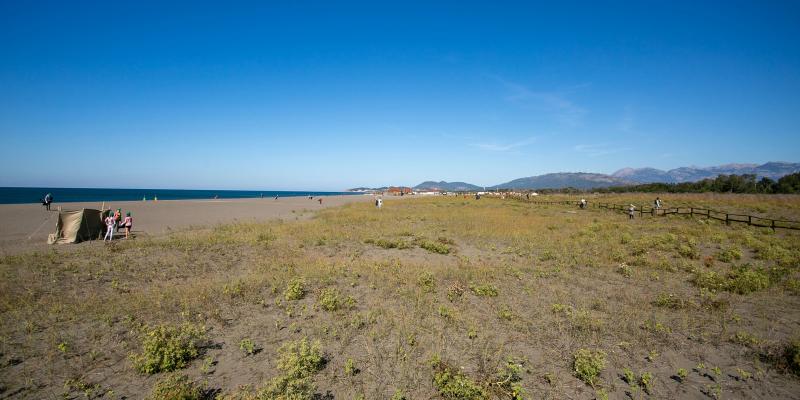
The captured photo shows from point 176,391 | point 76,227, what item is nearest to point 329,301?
point 176,391

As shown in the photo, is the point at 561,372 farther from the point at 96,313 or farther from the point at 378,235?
the point at 378,235

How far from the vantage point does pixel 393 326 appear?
8195 millimetres

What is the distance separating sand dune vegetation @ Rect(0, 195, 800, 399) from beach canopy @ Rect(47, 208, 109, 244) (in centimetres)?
251

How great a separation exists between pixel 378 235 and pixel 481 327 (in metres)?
14.6

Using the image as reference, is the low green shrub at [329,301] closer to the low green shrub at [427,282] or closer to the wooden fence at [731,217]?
the low green shrub at [427,282]

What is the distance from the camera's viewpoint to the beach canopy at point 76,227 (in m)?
17.6

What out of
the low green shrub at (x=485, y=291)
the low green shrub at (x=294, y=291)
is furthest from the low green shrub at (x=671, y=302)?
the low green shrub at (x=294, y=291)

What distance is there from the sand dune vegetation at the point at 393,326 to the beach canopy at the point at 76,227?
2.51 meters

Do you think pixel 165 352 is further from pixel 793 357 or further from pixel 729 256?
pixel 729 256

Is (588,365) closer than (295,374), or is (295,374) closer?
(295,374)

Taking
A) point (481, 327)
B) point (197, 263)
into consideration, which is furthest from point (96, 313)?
point (481, 327)

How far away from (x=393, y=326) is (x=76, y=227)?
19573 mm

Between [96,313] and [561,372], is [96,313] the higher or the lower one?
the higher one

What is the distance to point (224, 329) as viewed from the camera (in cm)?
802
